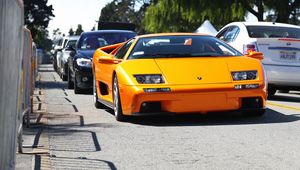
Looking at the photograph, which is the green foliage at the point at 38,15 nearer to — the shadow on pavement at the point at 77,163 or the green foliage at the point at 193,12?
the green foliage at the point at 193,12

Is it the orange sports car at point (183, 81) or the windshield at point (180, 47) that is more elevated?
the windshield at point (180, 47)

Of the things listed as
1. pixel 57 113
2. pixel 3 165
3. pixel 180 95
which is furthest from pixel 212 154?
pixel 57 113

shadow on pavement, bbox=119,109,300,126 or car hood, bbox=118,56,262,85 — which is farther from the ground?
car hood, bbox=118,56,262,85

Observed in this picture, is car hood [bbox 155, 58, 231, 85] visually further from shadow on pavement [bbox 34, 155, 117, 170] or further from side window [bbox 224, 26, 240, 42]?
side window [bbox 224, 26, 240, 42]

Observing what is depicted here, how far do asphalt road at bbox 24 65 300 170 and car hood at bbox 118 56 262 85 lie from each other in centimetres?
62

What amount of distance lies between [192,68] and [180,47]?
32.2 inches

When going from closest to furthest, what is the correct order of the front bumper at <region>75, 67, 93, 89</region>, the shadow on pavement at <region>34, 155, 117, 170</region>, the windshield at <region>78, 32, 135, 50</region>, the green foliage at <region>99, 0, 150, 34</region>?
the shadow on pavement at <region>34, 155, 117, 170</region> → the front bumper at <region>75, 67, 93, 89</region> → the windshield at <region>78, 32, 135, 50</region> → the green foliage at <region>99, 0, 150, 34</region>

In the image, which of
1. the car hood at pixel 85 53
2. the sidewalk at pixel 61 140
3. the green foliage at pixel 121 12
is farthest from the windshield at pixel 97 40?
the green foliage at pixel 121 12

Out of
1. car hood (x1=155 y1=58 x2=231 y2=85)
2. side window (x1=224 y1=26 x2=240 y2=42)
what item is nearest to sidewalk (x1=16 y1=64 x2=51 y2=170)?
car hood (x1=155 y1=58 x2=231 y2=85)

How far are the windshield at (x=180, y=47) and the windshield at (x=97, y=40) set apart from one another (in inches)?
239

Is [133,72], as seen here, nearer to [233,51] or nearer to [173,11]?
[233,51]

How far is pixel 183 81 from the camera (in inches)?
322

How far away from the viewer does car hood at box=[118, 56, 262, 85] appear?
27.0 feet

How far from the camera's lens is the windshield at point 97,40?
1547 centimetres
